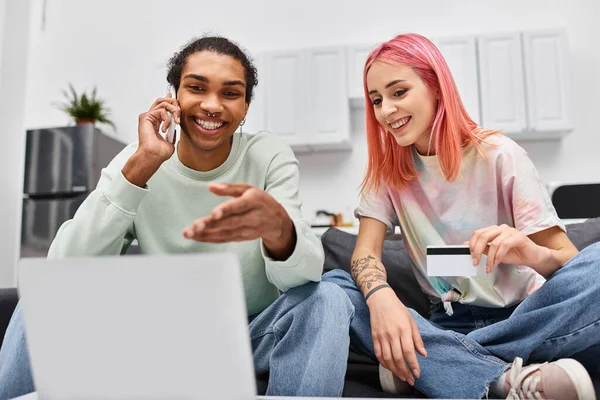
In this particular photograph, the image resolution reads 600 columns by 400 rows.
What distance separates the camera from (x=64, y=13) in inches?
181

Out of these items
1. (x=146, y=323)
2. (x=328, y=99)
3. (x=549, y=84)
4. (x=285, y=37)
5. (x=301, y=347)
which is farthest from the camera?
(x=285, y=37)

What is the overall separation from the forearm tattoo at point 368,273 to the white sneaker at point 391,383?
0.59ft

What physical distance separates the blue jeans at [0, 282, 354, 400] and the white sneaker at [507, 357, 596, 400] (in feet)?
1.05

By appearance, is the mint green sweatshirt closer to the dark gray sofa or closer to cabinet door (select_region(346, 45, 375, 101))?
the dark gray sofa

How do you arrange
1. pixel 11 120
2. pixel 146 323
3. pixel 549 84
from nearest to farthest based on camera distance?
pixel 146 323, pixel 549 84, pixel 11 120

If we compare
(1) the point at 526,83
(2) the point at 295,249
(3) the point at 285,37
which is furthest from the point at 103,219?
(3) the point at 285,37

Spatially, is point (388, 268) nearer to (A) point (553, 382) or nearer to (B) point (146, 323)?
(A) point (553, 382)

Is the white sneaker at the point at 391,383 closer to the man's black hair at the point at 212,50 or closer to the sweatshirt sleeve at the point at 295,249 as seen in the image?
the sweatshirt sleeve at the point at 295,249

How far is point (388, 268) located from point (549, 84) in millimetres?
2587

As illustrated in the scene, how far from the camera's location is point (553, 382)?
0.91 m

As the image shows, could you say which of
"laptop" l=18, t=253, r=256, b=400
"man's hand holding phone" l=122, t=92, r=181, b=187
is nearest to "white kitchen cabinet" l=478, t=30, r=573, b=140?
"man's hand holding phone" l=122, t=92, r=181, b=187

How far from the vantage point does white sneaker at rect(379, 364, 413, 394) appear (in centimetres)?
111

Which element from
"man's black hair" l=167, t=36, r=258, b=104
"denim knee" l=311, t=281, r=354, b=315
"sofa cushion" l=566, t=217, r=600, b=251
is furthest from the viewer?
"sofa cushion" l=566, t=217, r=600, b=251

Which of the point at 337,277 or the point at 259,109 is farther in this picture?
the point at 259,109
